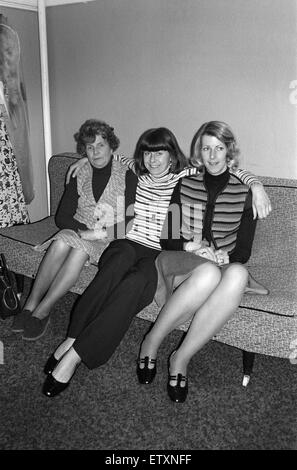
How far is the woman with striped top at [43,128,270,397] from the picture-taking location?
6.25 ft

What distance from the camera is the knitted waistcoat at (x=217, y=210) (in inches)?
85.0

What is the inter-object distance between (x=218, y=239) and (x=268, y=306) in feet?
1.30

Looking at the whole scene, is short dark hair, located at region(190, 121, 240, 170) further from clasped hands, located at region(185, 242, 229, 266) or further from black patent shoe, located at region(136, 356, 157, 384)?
black patent shoe, located at region(136, 356, 157, 384)

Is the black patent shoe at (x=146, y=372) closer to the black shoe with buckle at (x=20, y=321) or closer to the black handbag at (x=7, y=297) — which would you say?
the black shoe with buckle at (x=20, y=321)

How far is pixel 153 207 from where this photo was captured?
2332mm

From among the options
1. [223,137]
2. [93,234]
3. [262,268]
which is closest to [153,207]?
[93,234]

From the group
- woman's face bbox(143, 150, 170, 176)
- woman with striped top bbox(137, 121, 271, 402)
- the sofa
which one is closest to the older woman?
the sofa

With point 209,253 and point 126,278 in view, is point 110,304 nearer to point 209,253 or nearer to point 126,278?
point 126,278

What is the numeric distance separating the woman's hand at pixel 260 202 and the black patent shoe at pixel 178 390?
736 millimetres

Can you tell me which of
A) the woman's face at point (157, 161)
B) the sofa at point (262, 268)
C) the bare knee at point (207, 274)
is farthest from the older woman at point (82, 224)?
the bare knee at point (207, 274)

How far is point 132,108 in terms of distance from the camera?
305 cm
